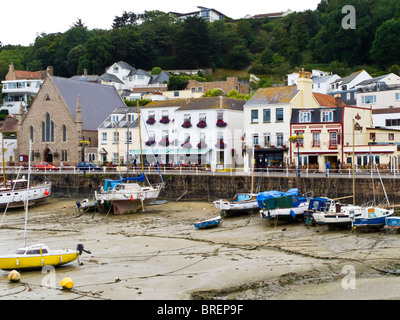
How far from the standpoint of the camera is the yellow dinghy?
877 inches

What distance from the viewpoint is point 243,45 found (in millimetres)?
133625

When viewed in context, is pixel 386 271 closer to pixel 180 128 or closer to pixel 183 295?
pixel 183 295

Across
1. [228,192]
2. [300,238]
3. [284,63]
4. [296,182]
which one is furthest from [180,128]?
[284,63]

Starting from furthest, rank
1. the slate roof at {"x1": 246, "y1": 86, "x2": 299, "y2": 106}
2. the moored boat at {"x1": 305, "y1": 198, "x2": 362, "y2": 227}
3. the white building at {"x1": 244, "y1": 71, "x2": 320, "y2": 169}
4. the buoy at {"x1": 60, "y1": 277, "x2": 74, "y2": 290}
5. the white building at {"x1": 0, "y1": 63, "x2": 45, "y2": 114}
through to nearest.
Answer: the white building at {"x1": 0, "y1": 63, "x2": 45, "y2": 114} < the slate roof at {"x1": 246, "y1": 86, "x2": 299, "y2": 106} < the white building at {"x1": 244, "y1": 71, "x2": 320, "y2": 169} < the moored boat at {"x1": 305, "y1": 198, "x2": 362, "y2": 227} < the buoy at {"x1": 60, "y1": 277, "x2": 74, "y2": 290}

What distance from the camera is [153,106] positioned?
58.8 metres

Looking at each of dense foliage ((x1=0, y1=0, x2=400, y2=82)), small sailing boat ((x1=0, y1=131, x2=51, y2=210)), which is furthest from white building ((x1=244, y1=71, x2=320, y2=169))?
dense foliage ((x1=0, y1=0, x2=400, y2=82))

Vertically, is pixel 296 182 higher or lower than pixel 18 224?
higher

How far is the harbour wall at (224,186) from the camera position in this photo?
3703 cm

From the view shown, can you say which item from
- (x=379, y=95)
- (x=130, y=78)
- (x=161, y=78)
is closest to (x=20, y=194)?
(x=379, y=95)

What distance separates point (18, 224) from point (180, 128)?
22.1m

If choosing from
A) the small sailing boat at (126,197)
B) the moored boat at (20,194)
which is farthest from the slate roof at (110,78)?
the small sailing boat at (126,197)

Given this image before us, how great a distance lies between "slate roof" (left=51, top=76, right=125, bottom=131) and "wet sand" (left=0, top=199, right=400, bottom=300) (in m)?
34.7

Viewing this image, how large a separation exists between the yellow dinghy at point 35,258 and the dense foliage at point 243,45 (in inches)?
3091

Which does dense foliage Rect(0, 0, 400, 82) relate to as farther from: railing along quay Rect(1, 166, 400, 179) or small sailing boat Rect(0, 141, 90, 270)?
small sailing boat Rect(0, 141, 90, 270)
